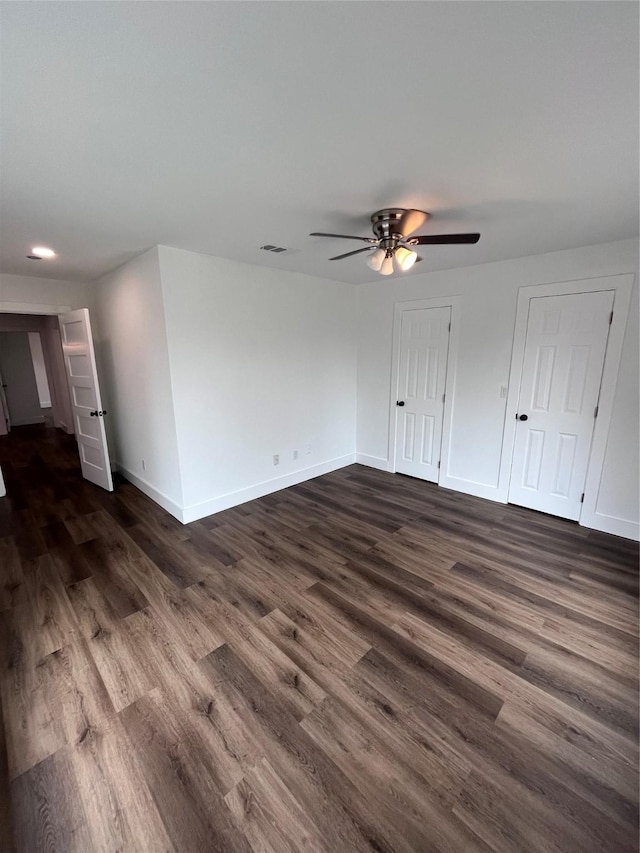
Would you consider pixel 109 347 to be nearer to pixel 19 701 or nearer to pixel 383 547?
pixel 19 701

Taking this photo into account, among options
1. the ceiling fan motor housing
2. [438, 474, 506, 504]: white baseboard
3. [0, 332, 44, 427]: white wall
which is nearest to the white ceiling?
the ceiling fan motor housing

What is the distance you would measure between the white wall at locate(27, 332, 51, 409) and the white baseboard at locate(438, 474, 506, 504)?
894 cm

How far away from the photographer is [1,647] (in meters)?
1.95

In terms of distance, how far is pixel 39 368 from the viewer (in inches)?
335

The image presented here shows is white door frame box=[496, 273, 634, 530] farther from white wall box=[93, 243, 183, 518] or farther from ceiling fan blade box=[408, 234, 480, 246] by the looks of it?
white wall box=[93, 243, 183, 518]

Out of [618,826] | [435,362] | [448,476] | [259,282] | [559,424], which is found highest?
[259,282]

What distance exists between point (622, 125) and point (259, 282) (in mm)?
2867

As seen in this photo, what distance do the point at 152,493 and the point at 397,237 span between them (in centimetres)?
346

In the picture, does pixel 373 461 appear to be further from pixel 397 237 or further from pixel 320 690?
pixel 320 690

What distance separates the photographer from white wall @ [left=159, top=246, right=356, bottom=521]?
10.3 ft

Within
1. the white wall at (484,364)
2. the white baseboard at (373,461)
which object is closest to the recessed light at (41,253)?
the white wall at (484,364)

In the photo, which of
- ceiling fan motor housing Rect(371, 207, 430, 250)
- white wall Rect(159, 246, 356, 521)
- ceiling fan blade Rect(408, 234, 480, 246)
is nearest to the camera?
ceiling fan blade Rect(408, 234, 480, 246)

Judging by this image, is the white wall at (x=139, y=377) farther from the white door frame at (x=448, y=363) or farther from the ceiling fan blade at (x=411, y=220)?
the white door frame at (x=448, y=363)

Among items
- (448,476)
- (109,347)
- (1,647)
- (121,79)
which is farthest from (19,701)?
(448,476)
